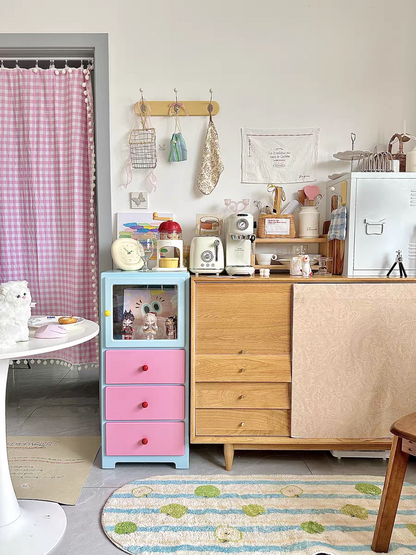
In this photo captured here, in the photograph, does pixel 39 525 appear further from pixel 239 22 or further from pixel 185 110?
pixel 239 22

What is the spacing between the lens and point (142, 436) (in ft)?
7.20

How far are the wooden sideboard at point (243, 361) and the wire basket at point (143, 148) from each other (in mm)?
858

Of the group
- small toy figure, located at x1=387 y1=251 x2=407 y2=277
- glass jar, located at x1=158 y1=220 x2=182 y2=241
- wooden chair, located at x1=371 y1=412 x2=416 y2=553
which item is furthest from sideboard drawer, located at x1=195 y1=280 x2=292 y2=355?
wooden chair, located at x1=371 y1=412 x2=416 y2=553

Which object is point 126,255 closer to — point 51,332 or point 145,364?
point 145,364

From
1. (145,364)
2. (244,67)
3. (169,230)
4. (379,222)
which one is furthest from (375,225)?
(145,364)

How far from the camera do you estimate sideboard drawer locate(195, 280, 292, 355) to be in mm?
2145

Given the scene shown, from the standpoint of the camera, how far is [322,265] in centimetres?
248

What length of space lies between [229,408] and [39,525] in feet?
3.19

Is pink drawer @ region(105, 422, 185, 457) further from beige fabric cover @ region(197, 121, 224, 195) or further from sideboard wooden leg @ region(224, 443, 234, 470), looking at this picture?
beige fabric cover @ region(197, 121, 224, 195)

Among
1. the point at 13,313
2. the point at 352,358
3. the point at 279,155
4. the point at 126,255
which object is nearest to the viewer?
the point at 13,313

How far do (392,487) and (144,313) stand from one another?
4.50ft

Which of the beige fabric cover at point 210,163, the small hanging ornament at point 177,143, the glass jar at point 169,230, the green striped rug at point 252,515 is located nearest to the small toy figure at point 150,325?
the glass jar at point 169,230

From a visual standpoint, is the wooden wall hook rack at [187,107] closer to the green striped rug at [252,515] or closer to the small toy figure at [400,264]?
the small toy figure at [400,264]

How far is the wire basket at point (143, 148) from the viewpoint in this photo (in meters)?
2.53
